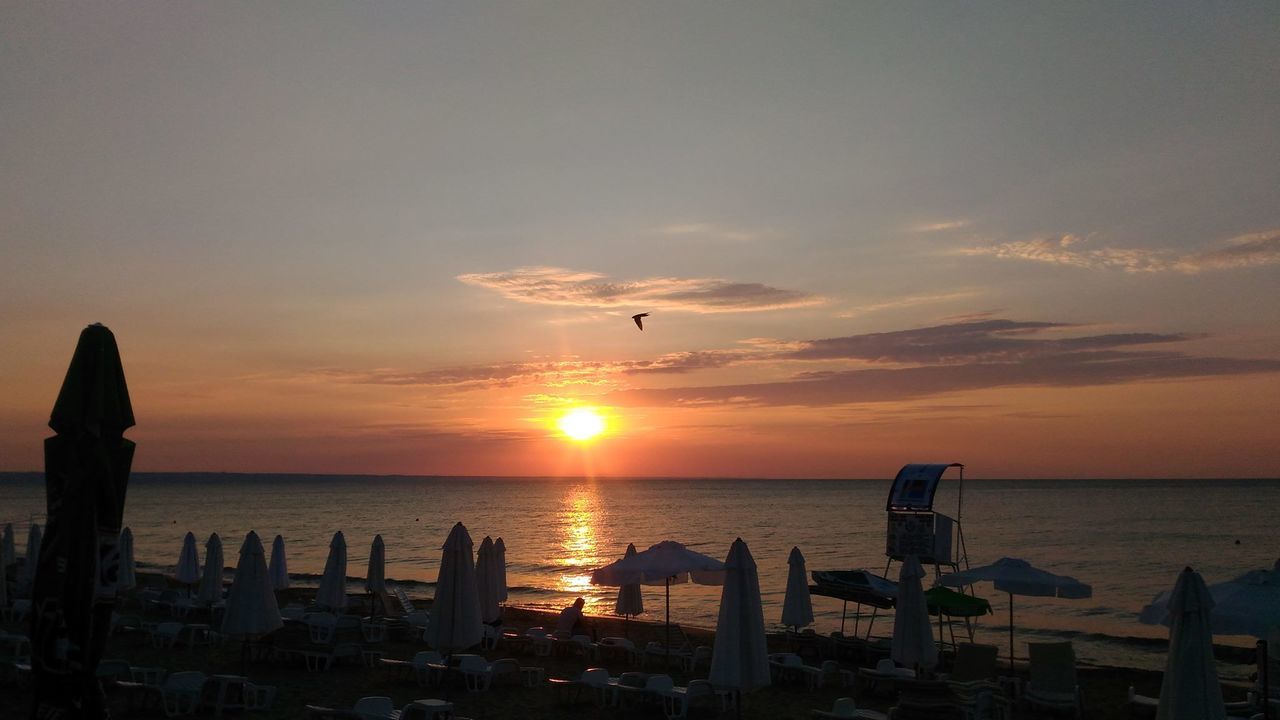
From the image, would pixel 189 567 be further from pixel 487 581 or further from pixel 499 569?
pixel 487 581

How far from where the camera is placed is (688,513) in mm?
129500

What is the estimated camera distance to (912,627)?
1462 centimetres

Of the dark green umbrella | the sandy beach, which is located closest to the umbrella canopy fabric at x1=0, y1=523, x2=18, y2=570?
the sandy beach

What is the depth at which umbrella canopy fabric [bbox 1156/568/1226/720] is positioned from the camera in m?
9.35

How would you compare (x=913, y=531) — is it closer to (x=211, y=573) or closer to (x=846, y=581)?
(x=846, y=581)

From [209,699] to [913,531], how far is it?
572 inches

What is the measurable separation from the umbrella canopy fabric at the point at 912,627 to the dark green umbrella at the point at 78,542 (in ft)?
36.7

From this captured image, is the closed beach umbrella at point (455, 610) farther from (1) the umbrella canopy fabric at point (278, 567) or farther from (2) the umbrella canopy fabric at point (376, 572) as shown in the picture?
(1) the umbrella canopy fabric at point (278, 567)

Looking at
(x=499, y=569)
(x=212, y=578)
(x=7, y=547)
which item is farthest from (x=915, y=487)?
(x=7, y=547)

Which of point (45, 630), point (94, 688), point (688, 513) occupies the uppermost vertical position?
point (45, 630)

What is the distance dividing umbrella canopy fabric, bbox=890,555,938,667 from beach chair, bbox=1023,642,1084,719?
60.3 inches

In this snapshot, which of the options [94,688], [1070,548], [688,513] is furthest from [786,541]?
[94,688]

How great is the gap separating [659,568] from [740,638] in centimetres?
347

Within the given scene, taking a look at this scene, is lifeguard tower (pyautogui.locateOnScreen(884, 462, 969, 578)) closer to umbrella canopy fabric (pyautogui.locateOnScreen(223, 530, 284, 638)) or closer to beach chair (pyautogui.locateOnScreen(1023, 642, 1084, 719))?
beach chair (pyautogui.locateOnScreen(1023, 642, 1084, 719))
